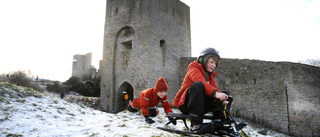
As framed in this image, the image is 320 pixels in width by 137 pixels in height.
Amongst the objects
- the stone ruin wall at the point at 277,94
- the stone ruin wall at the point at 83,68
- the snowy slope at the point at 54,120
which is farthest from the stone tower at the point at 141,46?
the stone ruin wall at the point at 83,68

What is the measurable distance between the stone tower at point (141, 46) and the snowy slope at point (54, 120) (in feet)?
20.4

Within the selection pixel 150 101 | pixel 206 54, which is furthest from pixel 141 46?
pixel 206 54

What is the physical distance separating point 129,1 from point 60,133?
10758 mm

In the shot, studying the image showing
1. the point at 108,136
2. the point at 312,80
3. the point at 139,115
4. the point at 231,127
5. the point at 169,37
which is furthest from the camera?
the point at 169,37

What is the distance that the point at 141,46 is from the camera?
11.7 metres

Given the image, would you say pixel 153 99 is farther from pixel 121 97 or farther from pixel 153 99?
pixel 121 97

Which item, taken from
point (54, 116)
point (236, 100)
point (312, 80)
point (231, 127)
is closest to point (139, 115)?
point (54, 116)

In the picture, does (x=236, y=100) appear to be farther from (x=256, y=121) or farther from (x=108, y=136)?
(x=108, y=136)

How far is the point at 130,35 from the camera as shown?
12555 mm

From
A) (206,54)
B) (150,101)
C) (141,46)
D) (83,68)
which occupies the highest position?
(141,46)

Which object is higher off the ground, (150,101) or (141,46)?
(141,46)

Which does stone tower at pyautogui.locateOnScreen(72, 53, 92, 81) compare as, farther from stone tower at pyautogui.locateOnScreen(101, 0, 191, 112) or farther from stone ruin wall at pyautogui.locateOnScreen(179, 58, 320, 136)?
stone ruin wall at pyautogui.locateOnScreen(179, 58, 320, 136)

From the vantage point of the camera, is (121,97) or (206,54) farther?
(121,97)

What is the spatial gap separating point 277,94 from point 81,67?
24350mm
